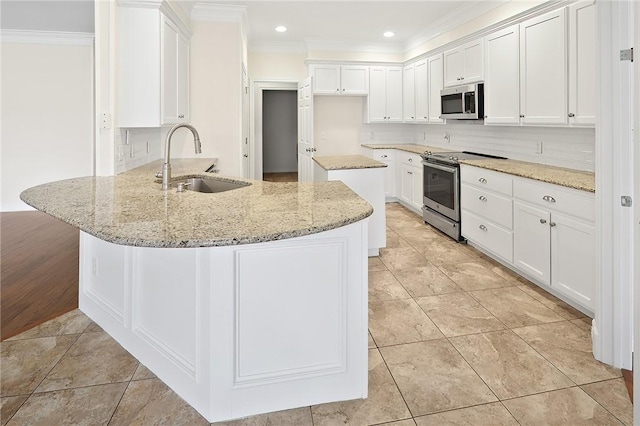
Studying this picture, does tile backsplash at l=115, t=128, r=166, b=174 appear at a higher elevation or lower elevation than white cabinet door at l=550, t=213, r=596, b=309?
higher

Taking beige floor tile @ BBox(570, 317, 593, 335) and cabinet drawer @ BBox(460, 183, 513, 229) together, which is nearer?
beige floor tile @ BBox(570, 317, 593, 335)

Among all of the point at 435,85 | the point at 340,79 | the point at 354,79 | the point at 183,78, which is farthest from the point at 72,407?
the point at 354,79

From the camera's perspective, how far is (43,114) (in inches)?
235

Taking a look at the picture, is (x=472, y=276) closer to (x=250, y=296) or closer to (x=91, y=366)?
(x=250, y=296)

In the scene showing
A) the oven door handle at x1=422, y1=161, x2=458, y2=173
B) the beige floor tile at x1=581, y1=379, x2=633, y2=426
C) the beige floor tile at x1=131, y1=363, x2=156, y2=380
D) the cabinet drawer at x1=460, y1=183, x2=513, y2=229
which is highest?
the oven door handle at x1=422, y1=161, x2=458, y2=173

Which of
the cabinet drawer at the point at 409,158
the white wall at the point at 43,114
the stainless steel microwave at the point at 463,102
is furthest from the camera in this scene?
the white wall at the point at 43,114

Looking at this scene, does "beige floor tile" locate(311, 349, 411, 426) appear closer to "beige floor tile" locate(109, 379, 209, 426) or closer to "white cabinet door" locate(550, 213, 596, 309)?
"beige floor tile" locate(109, 379, 209, 426)

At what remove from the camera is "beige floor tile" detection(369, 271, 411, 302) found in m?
3.03

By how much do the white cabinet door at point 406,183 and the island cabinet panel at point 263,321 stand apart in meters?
4.22

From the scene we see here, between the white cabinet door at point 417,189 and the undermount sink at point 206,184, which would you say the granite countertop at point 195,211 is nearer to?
the undermount sink at point 206,184

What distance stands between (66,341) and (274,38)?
5193 millimetres

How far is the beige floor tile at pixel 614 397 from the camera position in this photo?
1.70m

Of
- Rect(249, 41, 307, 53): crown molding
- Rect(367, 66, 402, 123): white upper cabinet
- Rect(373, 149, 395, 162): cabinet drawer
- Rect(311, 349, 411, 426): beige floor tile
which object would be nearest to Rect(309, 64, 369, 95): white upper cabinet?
Rect(367, 66, 402, 123): white upper cabinet

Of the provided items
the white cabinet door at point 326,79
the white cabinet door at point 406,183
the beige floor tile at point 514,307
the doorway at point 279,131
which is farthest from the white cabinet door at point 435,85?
the doorway at point 279,131
